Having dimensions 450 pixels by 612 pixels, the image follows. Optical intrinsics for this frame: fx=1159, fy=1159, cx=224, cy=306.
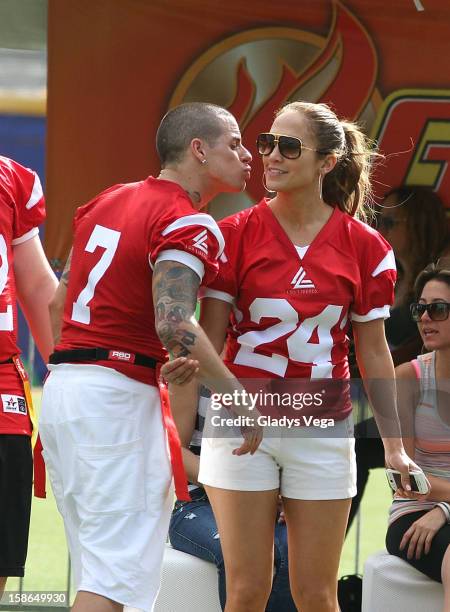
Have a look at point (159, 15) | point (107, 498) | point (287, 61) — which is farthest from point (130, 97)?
point (107, 498)

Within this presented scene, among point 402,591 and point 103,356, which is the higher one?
point 103,356

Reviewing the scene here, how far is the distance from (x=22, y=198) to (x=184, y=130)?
1.61 feet

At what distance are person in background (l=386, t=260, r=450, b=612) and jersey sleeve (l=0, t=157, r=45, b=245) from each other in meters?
1.52

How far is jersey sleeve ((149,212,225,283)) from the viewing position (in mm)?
2918

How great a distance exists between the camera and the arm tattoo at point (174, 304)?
2883 millimetres

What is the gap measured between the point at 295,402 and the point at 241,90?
5.97 feet

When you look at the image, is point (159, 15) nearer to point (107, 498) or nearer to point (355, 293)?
point (355, 293)

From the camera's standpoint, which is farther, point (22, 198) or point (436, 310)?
point (436, 310)

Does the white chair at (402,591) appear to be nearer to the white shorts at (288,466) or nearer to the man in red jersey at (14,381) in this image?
the white shorts at (288,466)

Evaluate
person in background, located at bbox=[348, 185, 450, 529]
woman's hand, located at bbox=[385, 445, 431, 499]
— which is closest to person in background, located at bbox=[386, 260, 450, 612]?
woman's hand, located at bbox=[385, 445, 431, 499]

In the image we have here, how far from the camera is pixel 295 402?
3.32m

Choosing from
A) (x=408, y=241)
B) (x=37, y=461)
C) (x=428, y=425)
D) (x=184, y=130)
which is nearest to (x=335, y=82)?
(x=408, y=241)

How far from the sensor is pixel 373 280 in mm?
3459

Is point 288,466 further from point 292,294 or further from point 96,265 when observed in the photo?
point 96,265
